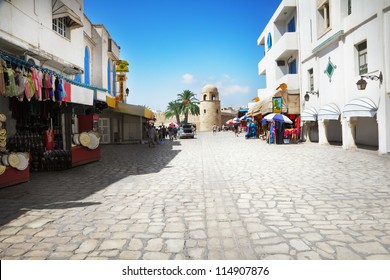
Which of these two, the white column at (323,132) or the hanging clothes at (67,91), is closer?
the hanging clothes at (67,91)

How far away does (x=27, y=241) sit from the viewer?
3541mm

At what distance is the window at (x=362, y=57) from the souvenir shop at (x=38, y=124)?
12.0 m

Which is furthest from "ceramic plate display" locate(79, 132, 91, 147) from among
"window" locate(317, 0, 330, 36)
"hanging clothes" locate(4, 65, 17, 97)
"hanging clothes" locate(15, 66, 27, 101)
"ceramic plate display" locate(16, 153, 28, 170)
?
"window" locate(317, 0, 330, 36)

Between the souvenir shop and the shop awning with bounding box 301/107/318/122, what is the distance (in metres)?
13.0

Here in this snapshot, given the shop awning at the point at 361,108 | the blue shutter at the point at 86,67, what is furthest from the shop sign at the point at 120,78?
the shop awning at the point at 361,108

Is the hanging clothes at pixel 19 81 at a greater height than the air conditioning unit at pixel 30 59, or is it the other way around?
the air conditioning unit at pixel 30 59

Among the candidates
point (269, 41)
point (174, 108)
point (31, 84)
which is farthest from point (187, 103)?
point (31, 84)

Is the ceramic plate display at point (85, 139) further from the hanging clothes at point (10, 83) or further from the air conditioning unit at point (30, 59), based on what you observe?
the hanging clothes at point (10, 83)

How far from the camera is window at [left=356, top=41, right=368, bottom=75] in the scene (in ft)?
43.0

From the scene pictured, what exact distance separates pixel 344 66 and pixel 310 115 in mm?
4246

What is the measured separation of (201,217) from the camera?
4.44 meters

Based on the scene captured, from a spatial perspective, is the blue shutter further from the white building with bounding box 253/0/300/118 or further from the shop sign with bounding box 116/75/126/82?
the white building with bounding box 253/0/300/118

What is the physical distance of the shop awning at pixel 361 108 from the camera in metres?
11.9

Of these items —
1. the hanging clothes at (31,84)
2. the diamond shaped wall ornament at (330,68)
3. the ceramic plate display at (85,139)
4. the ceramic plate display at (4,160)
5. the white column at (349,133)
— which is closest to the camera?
the ceramic plate display at (4,160)
